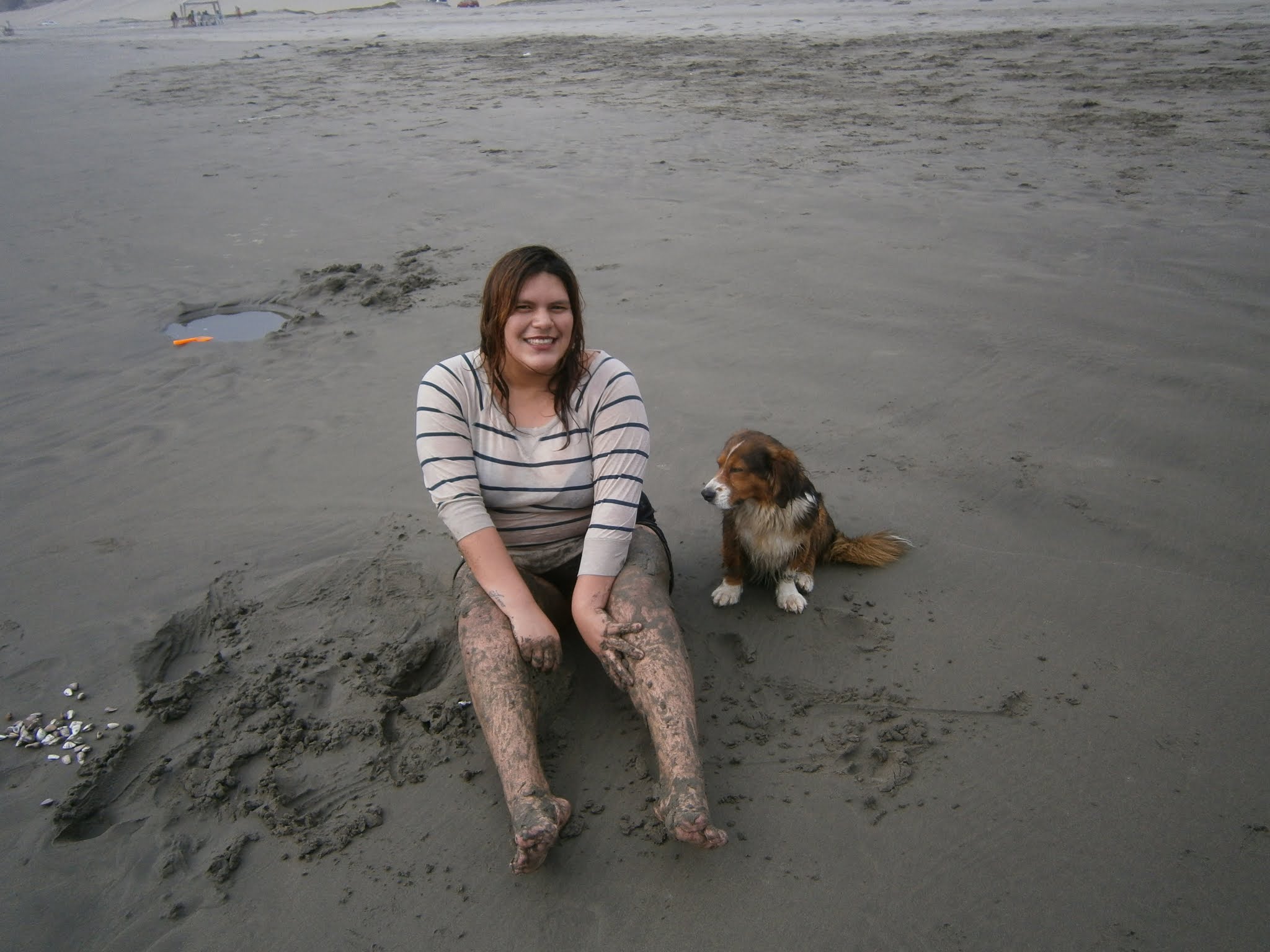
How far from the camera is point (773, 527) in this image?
3.49 meters

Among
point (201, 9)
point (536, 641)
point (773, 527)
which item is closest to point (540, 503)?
point (536, 641)

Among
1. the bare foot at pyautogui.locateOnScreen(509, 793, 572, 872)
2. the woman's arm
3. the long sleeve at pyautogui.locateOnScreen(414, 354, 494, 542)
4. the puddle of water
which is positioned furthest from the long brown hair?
the puddle of water

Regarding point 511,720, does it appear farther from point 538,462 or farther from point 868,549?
point 868,549

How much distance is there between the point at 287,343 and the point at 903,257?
15.6 feet

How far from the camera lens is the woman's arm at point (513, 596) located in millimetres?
2730

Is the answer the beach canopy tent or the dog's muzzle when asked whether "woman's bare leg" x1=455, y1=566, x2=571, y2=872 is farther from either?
the beach canopy tent

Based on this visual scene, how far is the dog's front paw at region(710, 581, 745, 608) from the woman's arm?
2.81ft

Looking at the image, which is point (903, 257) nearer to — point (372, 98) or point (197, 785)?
point (197, 785)

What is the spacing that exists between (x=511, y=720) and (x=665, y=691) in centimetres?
47

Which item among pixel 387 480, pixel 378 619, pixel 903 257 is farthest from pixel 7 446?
pixel 903 257

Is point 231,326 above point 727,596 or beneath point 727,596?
beneath

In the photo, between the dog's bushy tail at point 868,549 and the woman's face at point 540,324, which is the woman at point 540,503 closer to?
the woman's face at point 540,324

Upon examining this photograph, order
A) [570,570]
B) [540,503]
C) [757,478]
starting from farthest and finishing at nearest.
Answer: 1. [757,478]
2. [570,570]
3. [540,503]

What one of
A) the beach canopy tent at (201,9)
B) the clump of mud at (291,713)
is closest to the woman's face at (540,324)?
the clump of mud at (291,713)
